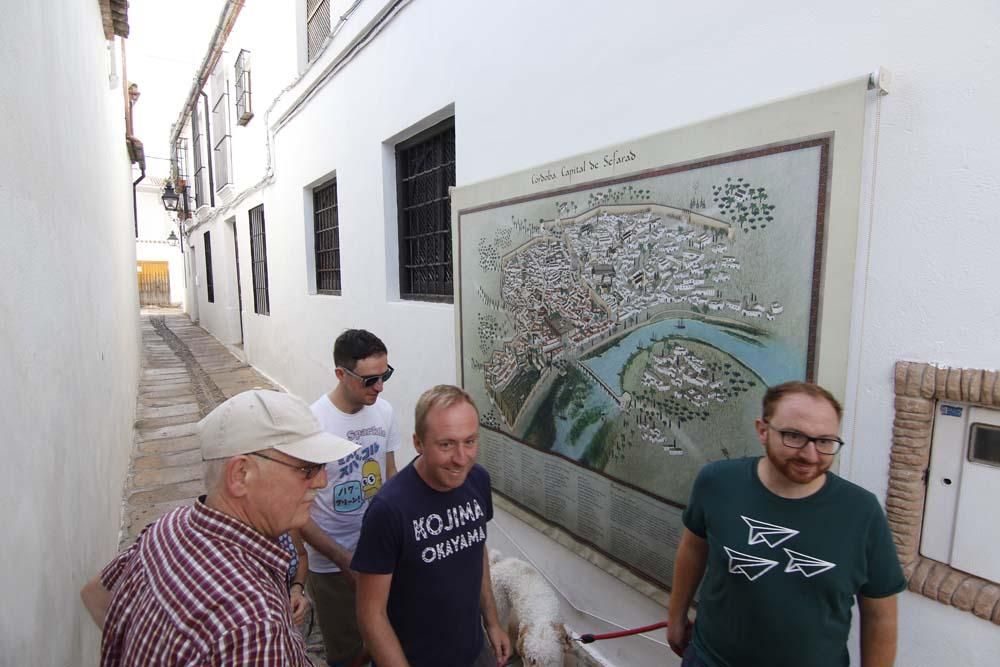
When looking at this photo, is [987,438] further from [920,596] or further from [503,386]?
[503,386]

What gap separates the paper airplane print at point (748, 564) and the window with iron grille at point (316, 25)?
6.58 meters

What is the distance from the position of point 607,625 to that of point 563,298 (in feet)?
5.38

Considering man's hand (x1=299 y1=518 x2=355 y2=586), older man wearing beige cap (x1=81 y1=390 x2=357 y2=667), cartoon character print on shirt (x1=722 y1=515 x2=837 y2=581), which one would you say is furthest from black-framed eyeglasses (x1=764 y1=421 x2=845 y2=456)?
man's hand (x1=299 y1=518 x2=355 y2=586)

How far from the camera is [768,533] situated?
1.46m

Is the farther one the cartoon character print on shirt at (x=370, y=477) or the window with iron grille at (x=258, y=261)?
the window with iron grille at (x=258, y=261)

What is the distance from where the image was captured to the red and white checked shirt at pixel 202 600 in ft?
3.15

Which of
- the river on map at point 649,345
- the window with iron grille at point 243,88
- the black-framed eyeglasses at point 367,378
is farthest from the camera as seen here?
the window with iron grille at point 243,88

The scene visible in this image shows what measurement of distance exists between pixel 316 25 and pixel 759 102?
20.8ft

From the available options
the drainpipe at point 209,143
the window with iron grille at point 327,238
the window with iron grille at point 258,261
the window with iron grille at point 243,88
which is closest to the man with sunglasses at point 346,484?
the window with iron grille at point 327,238

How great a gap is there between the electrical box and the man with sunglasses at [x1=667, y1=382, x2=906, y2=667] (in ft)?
0.98

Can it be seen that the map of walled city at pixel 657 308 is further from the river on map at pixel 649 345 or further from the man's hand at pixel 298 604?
the man's hand at pixel 298 604

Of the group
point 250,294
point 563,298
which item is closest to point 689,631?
point 563,298

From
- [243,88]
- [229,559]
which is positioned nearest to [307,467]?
[229,559]

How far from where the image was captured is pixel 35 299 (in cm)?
175
